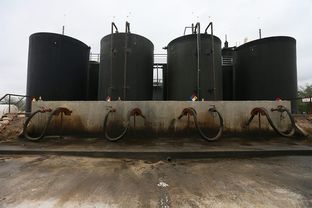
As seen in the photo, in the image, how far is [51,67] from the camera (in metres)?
9.20

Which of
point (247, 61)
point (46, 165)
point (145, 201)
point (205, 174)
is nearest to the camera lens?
point (145, 201)

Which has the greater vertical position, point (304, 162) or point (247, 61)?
point (247, 61)

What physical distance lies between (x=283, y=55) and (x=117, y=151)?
813 cm

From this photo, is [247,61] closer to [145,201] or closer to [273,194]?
[273,194]

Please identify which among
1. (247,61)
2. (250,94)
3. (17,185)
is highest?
(247,61)

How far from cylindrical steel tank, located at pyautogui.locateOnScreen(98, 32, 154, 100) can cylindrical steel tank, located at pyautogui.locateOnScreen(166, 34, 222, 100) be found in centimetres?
137

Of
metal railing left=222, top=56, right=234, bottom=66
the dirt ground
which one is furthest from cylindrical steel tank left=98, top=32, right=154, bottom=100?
metal railing left=222, top=56, right=234, bottom=66

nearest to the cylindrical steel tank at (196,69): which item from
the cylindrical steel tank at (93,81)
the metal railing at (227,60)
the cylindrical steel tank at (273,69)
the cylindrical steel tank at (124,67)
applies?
the cylindrical steel tank at (124,67)

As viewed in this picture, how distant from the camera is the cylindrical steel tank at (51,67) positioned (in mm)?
9148

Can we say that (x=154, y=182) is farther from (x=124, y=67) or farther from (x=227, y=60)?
(x=227, y=60)

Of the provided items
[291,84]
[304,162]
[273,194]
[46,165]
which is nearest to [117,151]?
[46,165]

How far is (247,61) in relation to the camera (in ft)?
32.3

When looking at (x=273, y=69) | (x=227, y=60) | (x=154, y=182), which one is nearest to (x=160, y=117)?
(x=154, y=182)

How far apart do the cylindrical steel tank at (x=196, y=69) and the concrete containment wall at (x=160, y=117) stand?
1.55 meters
